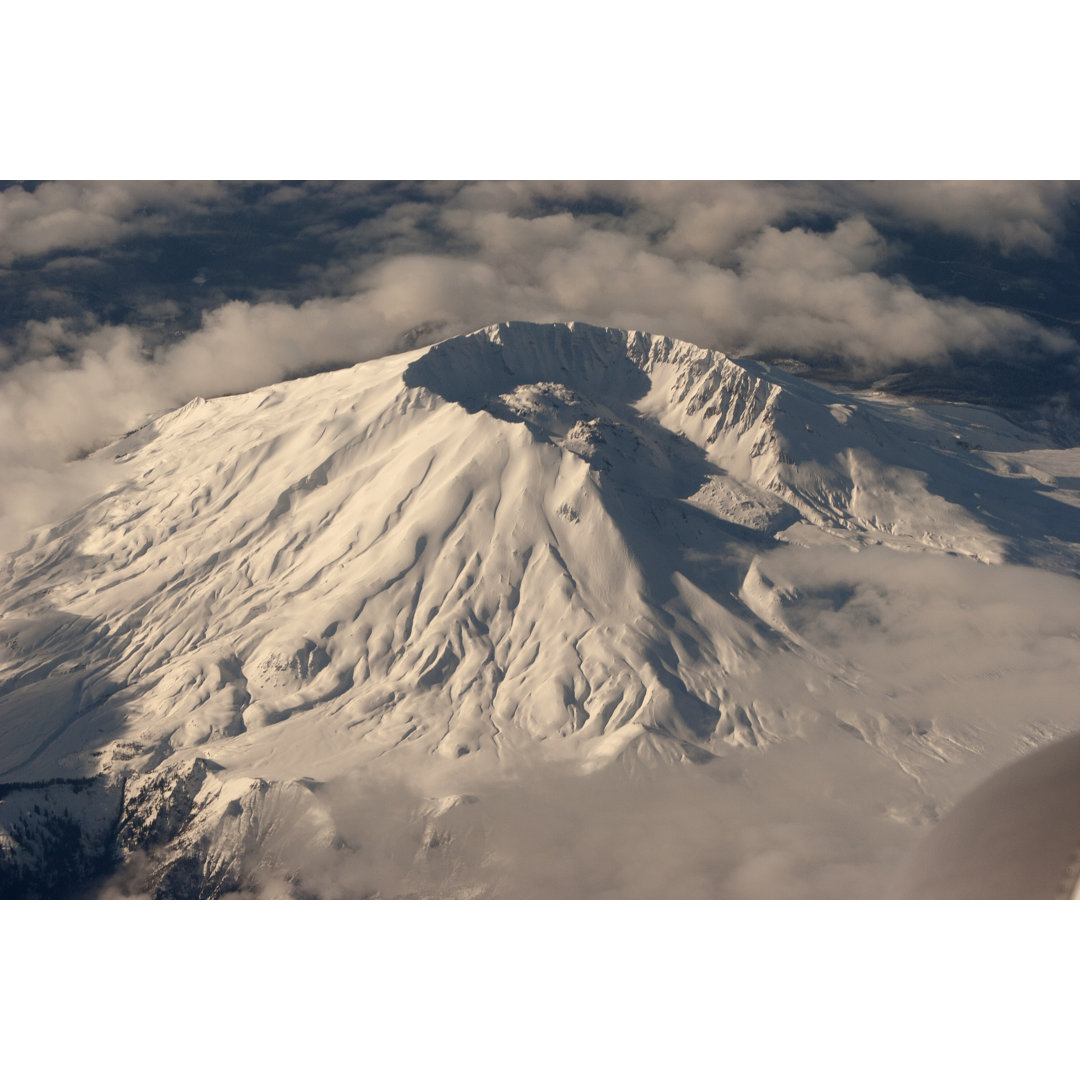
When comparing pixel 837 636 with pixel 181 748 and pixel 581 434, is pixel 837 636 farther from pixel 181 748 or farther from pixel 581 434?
pixel 181 748

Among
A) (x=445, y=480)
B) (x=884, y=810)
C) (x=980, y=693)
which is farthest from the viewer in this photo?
(x=445, y=480)

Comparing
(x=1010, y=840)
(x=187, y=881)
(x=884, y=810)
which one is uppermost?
(x=1010, y=840)

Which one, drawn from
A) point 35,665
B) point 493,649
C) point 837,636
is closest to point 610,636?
point 493,649

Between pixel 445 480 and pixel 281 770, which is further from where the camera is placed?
pixel 445 480

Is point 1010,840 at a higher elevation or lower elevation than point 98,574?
higher

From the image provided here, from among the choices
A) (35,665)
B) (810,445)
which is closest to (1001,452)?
(810,445)

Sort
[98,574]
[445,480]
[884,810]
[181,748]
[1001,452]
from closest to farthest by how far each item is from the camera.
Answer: [884,810] → [181,748] → [445,480] → [98,574] → [1001,452]
